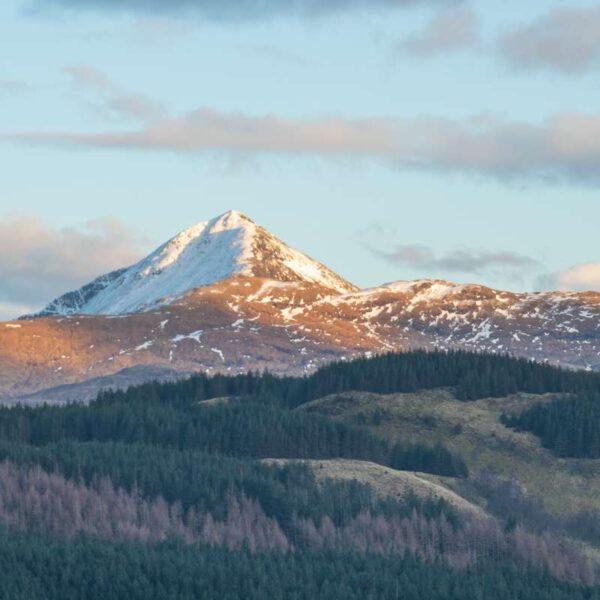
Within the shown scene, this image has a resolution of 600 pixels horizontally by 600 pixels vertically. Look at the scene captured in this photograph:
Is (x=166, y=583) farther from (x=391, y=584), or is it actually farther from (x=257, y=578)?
(x=391, y=584)

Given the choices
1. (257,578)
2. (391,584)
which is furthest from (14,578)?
(391,584)

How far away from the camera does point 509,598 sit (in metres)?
198

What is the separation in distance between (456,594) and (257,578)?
872 inches

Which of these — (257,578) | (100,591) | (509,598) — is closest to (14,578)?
(100,591)

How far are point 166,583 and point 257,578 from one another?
35.1ft

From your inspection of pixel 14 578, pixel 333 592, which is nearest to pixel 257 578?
pixel 333 592

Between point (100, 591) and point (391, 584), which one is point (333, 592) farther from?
point (100, 591)

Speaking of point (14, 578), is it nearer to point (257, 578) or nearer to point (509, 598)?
point (257, 578)

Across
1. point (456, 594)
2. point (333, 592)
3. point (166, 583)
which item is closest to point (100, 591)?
point (166, 583)

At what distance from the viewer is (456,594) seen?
644ft

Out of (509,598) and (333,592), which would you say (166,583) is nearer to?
(333,592)

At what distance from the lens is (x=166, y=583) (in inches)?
7662

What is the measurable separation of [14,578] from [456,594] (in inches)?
1906

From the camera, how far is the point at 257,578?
19888 cm
